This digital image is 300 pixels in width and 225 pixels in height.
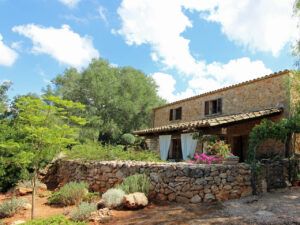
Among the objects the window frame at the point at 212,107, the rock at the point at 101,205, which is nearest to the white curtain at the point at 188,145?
the window frame at the point at 212,107

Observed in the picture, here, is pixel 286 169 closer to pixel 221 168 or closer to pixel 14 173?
pixel 221 168

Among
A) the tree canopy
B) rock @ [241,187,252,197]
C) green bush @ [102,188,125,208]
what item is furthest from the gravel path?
the tree canopy

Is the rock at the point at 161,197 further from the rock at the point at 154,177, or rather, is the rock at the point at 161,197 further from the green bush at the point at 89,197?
the green bush at the point at 89,197

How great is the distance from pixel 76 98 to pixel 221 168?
18.7 meters

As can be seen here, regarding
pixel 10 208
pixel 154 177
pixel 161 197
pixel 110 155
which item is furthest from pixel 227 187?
A: pixel 10 208

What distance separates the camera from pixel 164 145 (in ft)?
40.7

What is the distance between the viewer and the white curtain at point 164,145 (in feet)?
40.0

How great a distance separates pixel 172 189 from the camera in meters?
5.97

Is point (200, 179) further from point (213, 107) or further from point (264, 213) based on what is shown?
point (213, 107)

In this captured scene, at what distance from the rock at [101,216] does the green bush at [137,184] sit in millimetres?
1097

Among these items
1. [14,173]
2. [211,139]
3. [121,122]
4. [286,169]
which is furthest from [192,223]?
[121,122]

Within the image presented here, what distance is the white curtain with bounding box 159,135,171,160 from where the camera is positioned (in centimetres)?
1220

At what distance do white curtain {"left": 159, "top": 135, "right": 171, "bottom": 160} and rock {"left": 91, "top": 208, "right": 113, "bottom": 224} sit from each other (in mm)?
7411

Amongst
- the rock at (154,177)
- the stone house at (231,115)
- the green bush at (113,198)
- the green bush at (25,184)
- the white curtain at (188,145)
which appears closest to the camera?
the green bush at (113,198)
